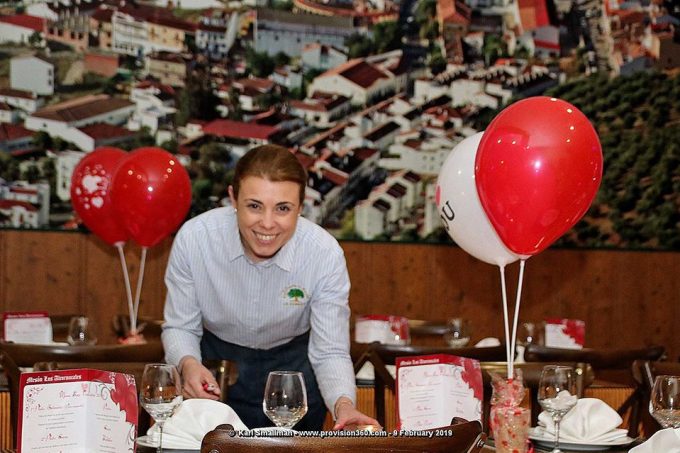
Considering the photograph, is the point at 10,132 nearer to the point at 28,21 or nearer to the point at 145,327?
the point at 28,21

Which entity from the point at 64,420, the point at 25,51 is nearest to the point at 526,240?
the point at 64,420

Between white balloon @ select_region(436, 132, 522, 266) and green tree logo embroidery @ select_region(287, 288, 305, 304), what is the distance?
0.50 meters

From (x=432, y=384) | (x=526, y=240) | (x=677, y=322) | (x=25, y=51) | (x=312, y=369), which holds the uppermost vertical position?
(x=25, y=51)

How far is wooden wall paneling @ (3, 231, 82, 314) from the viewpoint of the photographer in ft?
23.1

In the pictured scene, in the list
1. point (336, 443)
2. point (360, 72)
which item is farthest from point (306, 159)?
point (336, 443)

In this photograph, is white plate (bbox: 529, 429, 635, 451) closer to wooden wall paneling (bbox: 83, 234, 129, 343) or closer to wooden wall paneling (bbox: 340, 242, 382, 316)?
wooden wall paneling (bbox: 340, 242, 382, 316)

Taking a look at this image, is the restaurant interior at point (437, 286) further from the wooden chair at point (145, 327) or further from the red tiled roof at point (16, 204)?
the wooden chair at point (145, 327)

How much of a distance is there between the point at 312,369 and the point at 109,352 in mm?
647

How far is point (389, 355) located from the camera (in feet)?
13.3

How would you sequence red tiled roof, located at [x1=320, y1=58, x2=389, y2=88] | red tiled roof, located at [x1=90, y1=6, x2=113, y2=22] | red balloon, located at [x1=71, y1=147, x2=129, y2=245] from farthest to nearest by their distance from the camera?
red tiled roof, located at [x1=320, y1=58, x2=389, y2=88] < red tiled roof, located at [x1=90, y1=6, x2=113, y2=22] < red balloon, located at [x1=71, y1=147, x2=129, y2=245]

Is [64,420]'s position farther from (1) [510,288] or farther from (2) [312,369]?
(1) [510,288]

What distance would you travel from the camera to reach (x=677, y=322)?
25.2 ft

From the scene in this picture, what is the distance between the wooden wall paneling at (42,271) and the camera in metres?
7.04

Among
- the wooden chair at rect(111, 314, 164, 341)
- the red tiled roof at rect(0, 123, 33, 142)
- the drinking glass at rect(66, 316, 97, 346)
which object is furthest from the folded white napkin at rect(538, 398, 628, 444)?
the red tiled roof at rect(0, 123, 33, 142)
